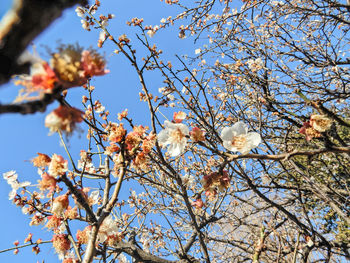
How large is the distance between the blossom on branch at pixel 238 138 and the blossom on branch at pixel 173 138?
255mm

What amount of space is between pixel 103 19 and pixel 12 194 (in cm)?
218

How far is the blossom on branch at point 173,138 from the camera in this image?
1.52 meters

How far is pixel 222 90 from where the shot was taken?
474cm

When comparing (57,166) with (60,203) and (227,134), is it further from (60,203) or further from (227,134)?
(227,134)

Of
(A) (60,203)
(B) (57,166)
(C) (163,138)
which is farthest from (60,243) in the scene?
(C) (163,138)

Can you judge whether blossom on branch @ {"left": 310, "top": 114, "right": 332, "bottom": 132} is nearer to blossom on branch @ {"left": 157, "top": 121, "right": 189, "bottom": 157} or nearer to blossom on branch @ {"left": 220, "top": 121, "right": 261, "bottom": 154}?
blossom on branch @ {"left": 220, "top": 121, "right": 261, "bottom": 154}

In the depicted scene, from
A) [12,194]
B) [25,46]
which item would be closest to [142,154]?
[25,46]

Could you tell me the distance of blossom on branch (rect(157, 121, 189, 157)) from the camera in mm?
1521


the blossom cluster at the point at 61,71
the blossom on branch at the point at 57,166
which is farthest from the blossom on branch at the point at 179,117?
the blossom cluster at the point at 61,71

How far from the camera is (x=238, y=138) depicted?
1.53 metres

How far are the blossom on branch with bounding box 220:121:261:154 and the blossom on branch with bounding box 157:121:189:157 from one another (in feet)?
0.84

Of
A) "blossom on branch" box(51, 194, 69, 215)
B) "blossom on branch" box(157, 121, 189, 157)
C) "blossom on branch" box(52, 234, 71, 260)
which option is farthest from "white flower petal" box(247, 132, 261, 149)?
"blossom on branch" box(52, 234, 71, 260)

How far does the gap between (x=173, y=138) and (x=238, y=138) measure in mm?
431

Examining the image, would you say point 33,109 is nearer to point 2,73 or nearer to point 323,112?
point 2,73
